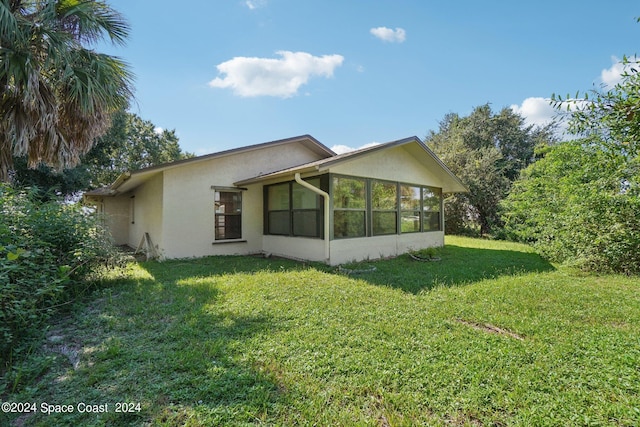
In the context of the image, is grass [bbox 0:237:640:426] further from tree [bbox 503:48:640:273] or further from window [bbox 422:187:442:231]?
window [bbox 422:187:442:231]

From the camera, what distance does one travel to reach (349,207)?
8500 millimetres

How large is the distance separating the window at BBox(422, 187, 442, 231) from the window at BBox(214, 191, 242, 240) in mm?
6907

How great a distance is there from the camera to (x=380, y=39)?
8.65 metres

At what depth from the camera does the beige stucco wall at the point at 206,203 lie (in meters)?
8.88

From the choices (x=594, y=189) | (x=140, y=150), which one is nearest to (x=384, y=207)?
(x=594, y=189)

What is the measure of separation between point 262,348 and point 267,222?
24.0 feet

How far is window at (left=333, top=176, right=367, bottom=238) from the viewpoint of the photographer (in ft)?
26.7

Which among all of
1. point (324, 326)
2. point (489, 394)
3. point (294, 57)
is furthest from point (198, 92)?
point (489, 394)

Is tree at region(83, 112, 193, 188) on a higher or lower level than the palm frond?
higher

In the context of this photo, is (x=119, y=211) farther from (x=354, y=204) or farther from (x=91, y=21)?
(x=354, y=204)

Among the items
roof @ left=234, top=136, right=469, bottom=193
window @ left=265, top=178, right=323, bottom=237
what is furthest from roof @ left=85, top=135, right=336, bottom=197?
window @ left=265, top=178, right=323, bottom=237

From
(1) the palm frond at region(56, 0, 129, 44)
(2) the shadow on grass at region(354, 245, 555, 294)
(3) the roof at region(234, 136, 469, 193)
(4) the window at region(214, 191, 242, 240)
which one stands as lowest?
(2) the shadow on grass at region(354, 245, 555, 294)

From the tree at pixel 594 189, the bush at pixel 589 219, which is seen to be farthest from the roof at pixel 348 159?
the bush at pixel 589 219

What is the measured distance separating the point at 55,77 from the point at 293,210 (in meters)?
6.17
